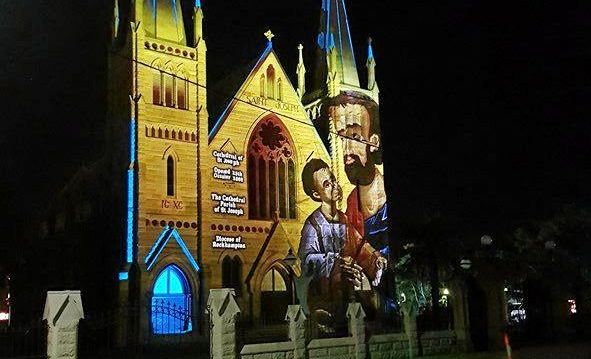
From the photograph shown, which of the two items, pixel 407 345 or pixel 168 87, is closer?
pixel 407 345

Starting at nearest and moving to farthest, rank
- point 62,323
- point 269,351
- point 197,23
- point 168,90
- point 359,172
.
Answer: point 62,323 → point 269,351 → point 168,90 → point 197,23 → point 359,172

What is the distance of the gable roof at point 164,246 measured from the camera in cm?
2956

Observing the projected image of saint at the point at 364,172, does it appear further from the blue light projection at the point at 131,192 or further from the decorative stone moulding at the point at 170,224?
the blue light projection at the point at 131,192

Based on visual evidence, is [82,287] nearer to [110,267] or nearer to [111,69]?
[110,267]

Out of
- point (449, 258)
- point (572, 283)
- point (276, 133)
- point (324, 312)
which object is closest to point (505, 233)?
point (449, 258)

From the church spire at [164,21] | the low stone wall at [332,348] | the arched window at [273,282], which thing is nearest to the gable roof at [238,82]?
the church spire at [164,21]

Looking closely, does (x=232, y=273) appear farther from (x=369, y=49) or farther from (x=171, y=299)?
(x=369, y=49)

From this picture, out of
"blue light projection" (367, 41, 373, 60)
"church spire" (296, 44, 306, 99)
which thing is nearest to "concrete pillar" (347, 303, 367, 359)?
"church spire" (296, 44, 306, 99)

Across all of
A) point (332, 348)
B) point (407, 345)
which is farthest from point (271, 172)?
point (332, 348)

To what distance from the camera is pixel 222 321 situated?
16078 millimetres

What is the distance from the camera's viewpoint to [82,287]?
33125 millimetres

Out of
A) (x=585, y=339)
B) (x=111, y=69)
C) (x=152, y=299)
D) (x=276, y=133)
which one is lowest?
(x=585, y=339)

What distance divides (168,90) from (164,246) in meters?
7.34

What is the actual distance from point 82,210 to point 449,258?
1863 cm
